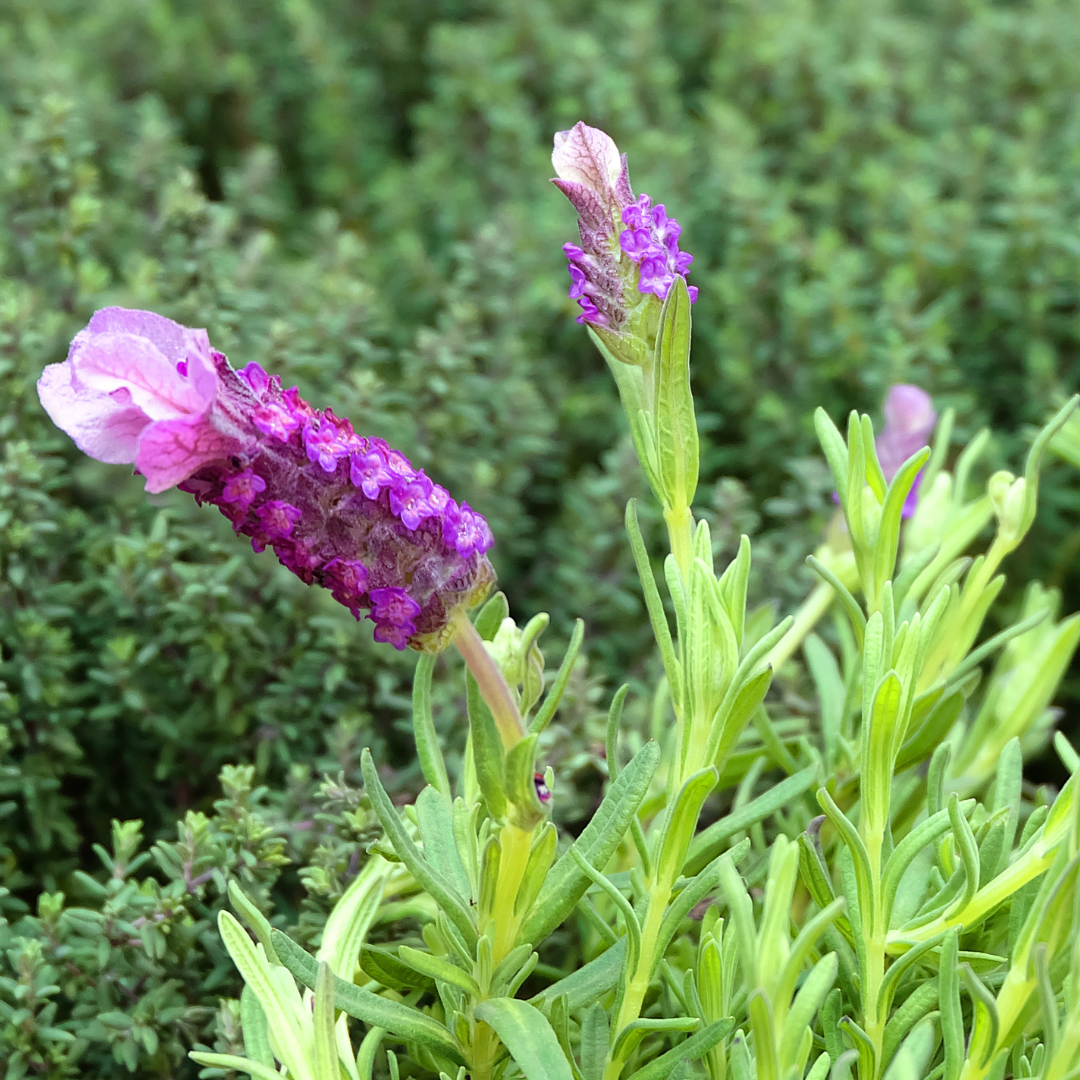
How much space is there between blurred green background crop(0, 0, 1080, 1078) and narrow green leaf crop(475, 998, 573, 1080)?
0.28 m

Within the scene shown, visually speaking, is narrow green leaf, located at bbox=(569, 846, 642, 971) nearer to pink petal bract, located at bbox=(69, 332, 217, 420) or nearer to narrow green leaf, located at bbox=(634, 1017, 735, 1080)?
narrow green leaf, located at bbox=(634, 1017, 735, 1080)

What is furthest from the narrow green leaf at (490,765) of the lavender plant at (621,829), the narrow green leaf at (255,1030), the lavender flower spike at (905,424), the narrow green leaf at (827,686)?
the lavender flower spike at (905,424)

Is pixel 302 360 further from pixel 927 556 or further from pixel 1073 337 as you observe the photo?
pixel 1073 337

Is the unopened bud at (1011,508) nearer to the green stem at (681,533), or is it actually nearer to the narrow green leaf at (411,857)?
the green stem at (681,533)

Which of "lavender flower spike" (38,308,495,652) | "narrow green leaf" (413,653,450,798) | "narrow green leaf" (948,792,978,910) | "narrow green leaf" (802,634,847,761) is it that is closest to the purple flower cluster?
"lavender flower spike" (38,308,495,652)

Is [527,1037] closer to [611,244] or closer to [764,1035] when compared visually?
[764,1035]

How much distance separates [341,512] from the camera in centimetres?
68

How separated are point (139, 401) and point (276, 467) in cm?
9

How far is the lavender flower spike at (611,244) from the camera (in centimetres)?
75

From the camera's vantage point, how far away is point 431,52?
2.13 metres

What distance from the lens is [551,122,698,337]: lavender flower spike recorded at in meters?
0.75

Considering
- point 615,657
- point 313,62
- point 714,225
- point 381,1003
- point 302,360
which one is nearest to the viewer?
point 381,1003

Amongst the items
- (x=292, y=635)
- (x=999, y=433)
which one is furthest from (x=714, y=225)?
(x=292, y=635)

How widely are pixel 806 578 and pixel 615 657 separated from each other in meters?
0.26
